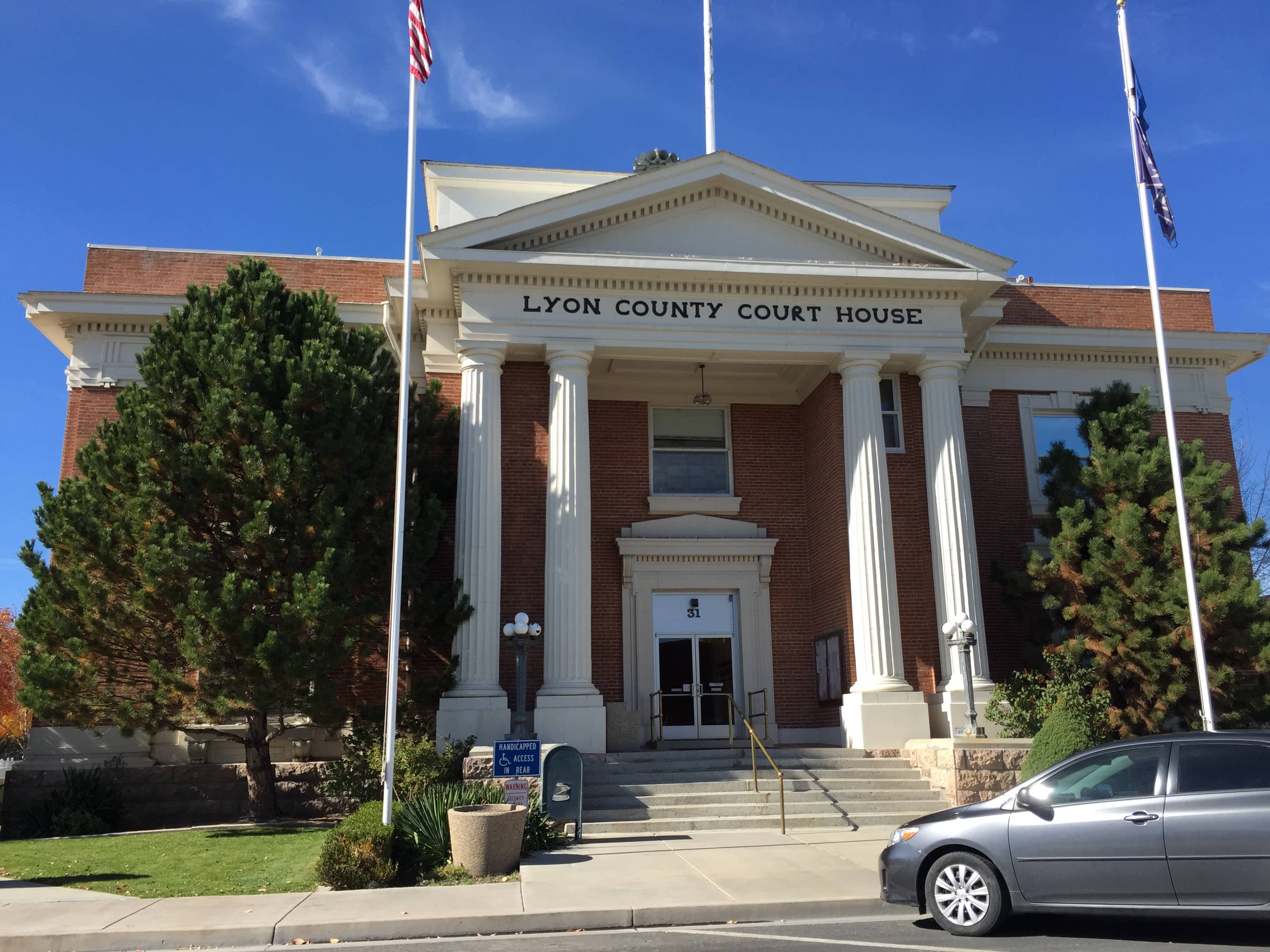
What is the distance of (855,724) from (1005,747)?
2.80 metres

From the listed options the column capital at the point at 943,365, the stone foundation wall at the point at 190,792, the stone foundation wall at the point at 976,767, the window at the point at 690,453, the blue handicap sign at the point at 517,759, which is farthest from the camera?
the window at the point at 690,453

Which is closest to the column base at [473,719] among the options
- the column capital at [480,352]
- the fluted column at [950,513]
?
the column capital at [480,352]

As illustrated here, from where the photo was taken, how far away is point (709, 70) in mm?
24078

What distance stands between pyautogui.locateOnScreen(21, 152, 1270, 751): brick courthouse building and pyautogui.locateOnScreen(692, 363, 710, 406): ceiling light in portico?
14 cm

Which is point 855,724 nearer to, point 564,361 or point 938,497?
point 938,497

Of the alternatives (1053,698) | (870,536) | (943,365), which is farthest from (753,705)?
(943,365)

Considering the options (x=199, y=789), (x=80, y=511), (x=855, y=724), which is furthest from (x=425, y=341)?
(x=855, y=724)

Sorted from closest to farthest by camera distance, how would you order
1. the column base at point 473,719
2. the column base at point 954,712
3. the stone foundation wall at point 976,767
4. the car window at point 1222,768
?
the car window at point 1222,768 < the stone foundation wall at point 976,767 < the column base at point 473,719 < the column base at point 954,712

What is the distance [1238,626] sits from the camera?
17.4 metres

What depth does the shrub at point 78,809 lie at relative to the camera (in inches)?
652

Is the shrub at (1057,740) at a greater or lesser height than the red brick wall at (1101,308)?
lesser

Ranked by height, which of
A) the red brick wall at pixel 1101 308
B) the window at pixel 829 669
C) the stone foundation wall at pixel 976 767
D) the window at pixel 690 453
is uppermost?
the red brick wall at pixel 1101 308

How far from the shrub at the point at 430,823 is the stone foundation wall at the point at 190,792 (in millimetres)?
4878

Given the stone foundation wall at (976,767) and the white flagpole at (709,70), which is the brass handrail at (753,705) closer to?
the stone foundation wall at (976,767)
